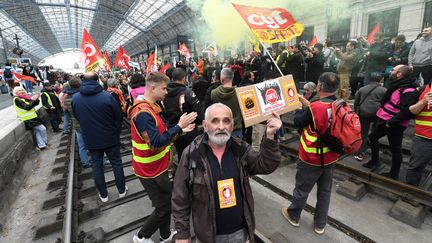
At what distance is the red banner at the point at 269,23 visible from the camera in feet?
11.3

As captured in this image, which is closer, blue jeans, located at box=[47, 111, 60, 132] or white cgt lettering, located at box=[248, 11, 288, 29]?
white cgt lettering, located at box=[248, 11, 288, 29]

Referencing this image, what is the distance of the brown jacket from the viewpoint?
76.9 inches

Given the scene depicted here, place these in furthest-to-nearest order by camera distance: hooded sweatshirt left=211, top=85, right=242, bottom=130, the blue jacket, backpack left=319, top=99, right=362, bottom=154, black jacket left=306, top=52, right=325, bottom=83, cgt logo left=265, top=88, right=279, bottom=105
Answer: black jacket left=306, top=52, right=325, bottom=83, hooded sweatshirt left=211, top=85, right=242, bottom=130, the blue jacket, backpack left=319, top=99, right=362, bottom=154, cgt logo left=265, top=88, right=279, bottom=105

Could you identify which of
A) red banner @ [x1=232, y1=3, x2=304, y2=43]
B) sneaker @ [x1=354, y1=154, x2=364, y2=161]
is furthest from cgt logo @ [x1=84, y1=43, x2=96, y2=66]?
sneaker @ [x1=354, y1=154, x2=364, y2=161]

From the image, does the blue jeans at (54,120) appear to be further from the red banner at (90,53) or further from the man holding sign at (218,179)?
the man holding sign at (218,179)

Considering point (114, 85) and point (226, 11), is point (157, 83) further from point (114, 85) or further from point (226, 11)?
point (226, 11)

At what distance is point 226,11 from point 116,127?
60.1 feet

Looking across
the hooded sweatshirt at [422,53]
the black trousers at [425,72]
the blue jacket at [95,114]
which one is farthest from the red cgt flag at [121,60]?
the black trousers at [425,72]

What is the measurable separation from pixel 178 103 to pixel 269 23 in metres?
1.86

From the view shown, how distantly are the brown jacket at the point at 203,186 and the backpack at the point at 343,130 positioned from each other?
1147mm

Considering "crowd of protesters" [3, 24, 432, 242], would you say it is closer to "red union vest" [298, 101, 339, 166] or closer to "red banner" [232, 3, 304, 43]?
"red union vest" [298, 101, 339, 166]

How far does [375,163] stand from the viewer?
16.2 feet

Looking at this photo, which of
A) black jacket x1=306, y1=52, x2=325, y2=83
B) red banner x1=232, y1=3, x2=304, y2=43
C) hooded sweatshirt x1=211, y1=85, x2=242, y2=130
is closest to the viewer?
red banner x1=232, y1=3, x2=304, y2=43

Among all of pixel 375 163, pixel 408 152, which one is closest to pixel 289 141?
pixel 375 163
